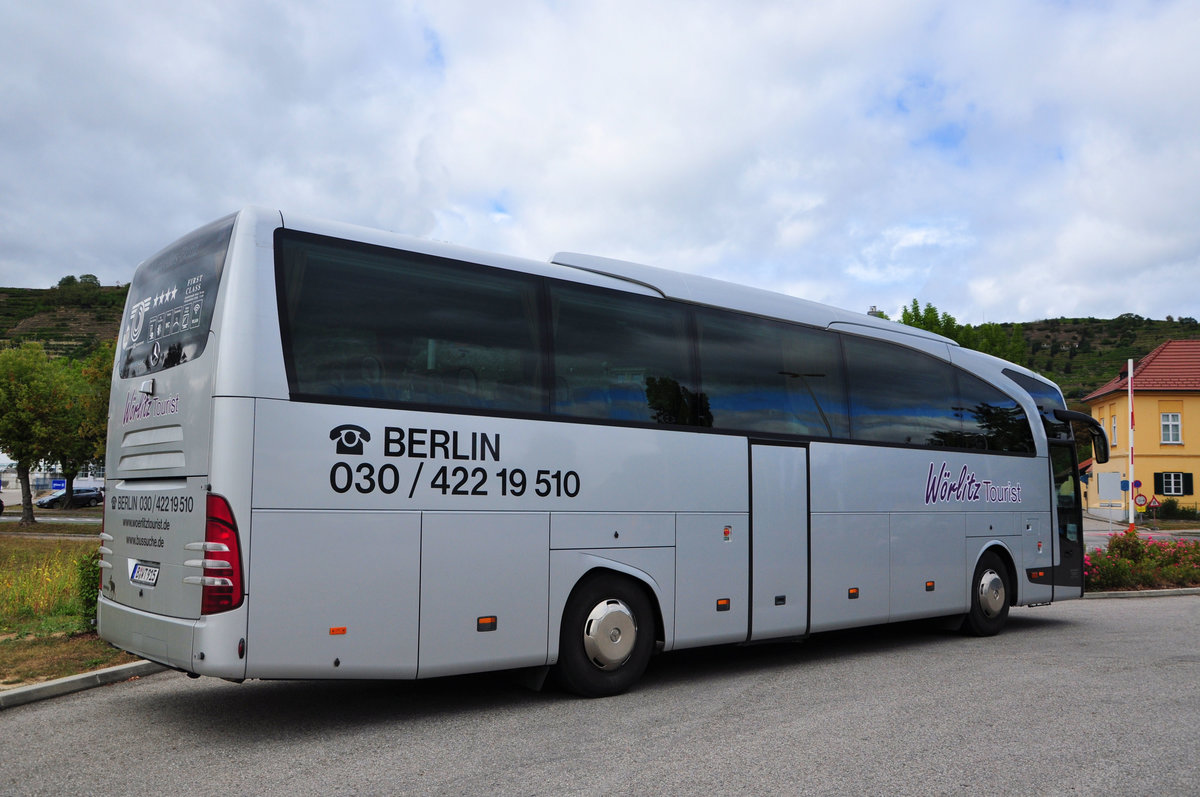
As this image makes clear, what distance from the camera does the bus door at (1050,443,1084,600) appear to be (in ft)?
45.2

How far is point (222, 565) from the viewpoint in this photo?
6.38 m

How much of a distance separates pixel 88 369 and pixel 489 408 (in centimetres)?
4796

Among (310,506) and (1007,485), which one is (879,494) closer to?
(1007,485)

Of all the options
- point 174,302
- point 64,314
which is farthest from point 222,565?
point 64,314

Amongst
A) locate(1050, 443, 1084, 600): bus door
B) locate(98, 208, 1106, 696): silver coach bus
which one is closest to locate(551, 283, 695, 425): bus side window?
locate(98, 208, 1106, 696): silver coach bus

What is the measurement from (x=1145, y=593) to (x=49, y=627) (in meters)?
16.9

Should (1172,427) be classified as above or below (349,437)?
above

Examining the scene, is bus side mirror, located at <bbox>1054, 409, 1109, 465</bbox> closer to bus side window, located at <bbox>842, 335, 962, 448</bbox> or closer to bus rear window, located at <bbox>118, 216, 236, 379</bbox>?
bus side window, located at <bbox>842, 335, 962, 448</bbox>

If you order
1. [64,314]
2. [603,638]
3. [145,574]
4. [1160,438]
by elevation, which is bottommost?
[603,638]

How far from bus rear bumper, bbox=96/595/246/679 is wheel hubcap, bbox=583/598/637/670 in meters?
2.80

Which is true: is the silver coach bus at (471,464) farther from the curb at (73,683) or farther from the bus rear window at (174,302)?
the curb at (73,683)

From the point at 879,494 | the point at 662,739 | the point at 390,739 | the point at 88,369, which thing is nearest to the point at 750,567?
the point at 879,494

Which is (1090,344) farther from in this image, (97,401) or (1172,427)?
(97,401)

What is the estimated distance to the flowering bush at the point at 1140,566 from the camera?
736 inches
